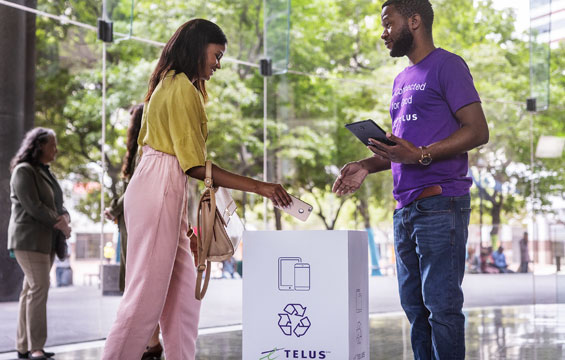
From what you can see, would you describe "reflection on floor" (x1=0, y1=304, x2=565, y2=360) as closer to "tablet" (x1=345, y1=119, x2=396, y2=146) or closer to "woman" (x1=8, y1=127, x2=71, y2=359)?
"woman" (x1=8, y1=127, x2=71, y2=359)

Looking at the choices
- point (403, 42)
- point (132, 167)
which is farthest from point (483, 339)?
point (403, 42)

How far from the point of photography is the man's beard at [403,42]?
2.73 meters

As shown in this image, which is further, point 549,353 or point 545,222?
point 545,222

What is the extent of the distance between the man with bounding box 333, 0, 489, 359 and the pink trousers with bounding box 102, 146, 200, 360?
2.47 feet

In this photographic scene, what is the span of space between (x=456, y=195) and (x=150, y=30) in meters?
4.90

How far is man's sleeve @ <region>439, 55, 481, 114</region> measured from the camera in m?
2.55

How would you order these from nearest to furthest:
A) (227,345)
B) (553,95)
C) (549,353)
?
(549,353), (227,345), (553,95)

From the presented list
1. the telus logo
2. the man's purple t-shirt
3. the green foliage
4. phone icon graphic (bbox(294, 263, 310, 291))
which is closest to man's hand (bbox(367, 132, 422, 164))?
the man's purple t-shirt

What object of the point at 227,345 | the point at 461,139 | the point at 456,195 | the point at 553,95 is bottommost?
the point at 227,345

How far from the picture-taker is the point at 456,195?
2578 millimetres

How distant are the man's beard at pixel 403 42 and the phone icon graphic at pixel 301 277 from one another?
0.91 metres

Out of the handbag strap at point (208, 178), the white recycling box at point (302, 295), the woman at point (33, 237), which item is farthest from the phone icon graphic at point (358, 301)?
the woman at point (33, 237)

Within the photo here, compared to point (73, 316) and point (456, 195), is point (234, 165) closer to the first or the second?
point (73, 316)

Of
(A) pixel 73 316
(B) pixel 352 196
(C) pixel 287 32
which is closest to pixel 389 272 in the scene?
(B) pixel 352 196
